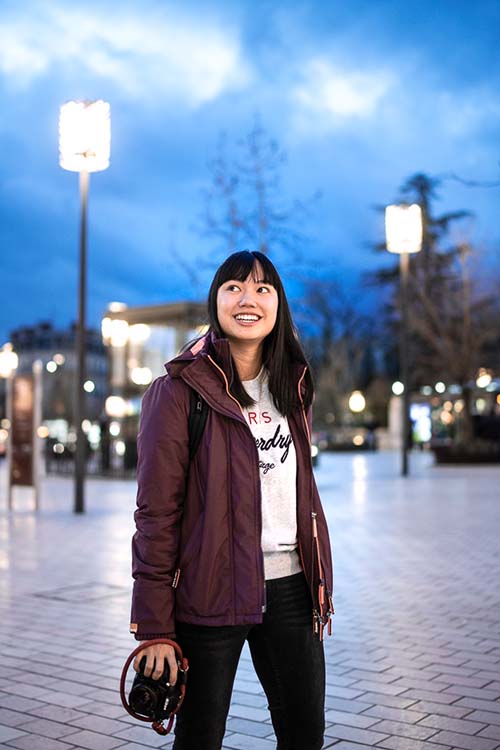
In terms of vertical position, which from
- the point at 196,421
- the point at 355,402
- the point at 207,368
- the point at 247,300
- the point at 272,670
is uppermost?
the point at 355,402

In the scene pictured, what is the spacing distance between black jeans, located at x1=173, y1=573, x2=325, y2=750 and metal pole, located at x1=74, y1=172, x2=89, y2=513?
12313 millimetres

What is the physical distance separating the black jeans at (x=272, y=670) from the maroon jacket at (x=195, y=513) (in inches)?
3.4

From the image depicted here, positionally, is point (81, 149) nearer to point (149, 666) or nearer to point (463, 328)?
point (149, 666)

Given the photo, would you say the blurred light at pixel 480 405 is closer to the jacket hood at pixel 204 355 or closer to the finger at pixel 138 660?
the jacket hood at pixel 204 355

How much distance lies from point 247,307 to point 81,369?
487 inches

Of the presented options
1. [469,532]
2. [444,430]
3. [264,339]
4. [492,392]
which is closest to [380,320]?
[444,430]

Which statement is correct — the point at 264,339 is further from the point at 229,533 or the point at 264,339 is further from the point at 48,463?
the point at 48,463

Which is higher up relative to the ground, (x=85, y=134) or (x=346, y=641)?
(x=85, y=134)

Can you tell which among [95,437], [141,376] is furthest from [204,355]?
[95,437]

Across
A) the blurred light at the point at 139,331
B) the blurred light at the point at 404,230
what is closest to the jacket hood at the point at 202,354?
the blurred light at the point at 404,230

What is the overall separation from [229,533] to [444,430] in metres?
50.4

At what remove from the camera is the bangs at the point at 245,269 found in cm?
294

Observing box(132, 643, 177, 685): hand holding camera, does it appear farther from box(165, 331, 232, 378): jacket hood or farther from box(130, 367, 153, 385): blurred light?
box(130, 367, 153, 385): blurred light

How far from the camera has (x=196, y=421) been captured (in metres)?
2.66
